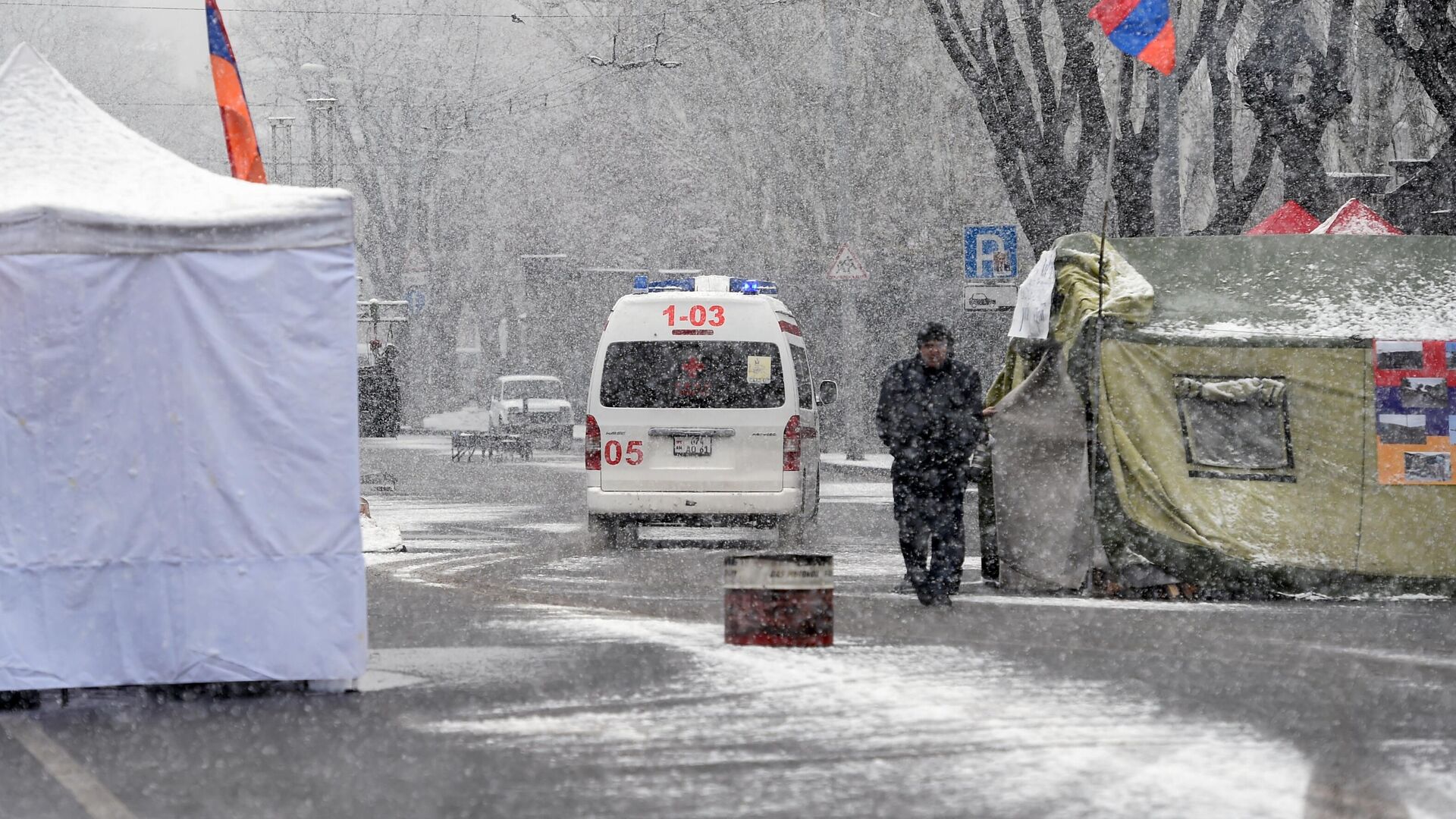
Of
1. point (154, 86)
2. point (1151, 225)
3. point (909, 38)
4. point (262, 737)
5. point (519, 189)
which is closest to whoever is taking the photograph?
point (262, 737)

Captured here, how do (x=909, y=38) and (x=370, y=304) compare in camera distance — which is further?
(x=909, y=38)

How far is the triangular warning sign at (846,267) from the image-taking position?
30438mm

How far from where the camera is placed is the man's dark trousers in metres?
13.1

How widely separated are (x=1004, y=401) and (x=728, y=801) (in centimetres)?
789

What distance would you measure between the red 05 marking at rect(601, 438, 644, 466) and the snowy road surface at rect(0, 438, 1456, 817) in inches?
139

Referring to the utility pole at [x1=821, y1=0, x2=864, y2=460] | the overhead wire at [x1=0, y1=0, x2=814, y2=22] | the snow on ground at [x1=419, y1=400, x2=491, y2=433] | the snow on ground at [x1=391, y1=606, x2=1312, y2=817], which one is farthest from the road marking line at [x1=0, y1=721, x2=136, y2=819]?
the snow on ground at [x1=419, y1=400, x2=491, y2=433]

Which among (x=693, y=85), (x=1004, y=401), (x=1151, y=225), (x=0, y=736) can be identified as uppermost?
(x=693, y=85)

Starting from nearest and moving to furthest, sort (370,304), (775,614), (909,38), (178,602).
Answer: (178,602), (775,614), (370,304), (909,38)

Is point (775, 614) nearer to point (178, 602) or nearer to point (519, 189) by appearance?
point (178, 602)

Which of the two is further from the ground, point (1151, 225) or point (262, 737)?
point (1151, 225)

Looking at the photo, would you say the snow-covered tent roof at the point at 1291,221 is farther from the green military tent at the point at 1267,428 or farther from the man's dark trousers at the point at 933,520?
the man's dark trousers at the point at 933,520

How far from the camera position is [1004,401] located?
14.6 m

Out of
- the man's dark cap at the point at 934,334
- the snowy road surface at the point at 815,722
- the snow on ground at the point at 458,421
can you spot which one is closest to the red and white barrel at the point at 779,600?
the snowy road surface at the point at 815,722

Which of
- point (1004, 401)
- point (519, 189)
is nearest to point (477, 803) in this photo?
point (1004, 401)
